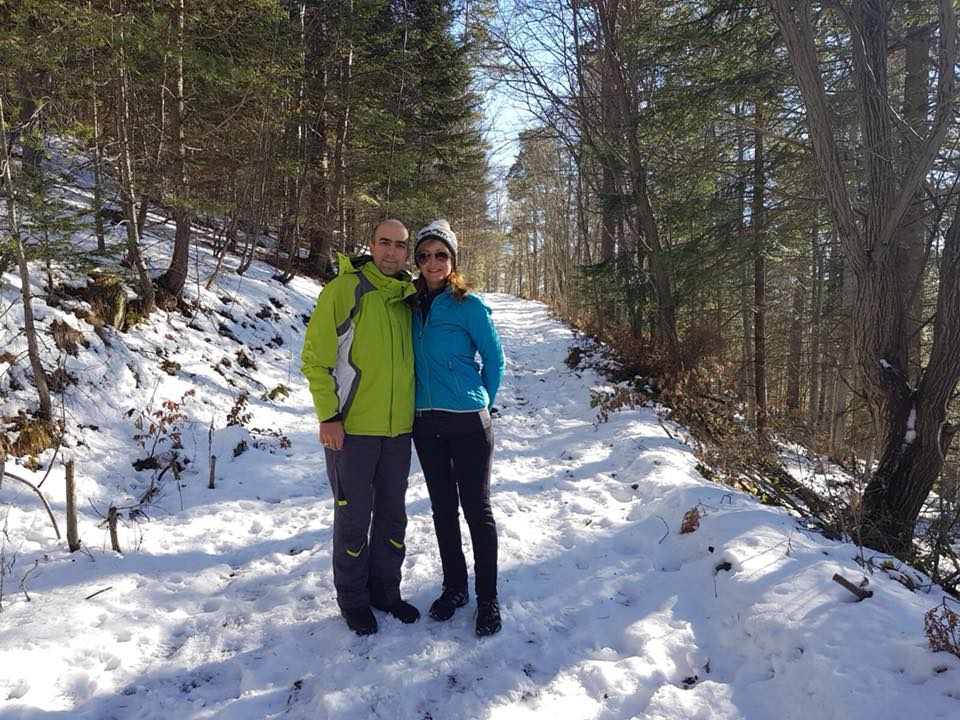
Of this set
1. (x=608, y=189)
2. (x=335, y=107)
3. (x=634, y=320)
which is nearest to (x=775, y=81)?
(x=608, y=189)

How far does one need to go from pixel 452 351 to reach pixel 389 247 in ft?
2.23

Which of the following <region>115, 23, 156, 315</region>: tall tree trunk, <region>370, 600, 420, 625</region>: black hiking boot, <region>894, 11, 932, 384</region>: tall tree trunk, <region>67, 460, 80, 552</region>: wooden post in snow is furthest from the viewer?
<region>115, 23, 156, 315</region>: tall tree trunk

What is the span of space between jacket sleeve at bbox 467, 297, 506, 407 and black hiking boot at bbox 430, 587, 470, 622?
116 centimetres

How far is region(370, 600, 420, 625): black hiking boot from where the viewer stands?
2.99 m

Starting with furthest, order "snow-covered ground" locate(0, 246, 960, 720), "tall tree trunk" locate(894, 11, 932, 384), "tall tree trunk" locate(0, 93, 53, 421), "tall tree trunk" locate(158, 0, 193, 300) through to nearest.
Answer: "tall tree trunk" locate(158, 0, 193, 300), "tall tree trunk" locate(894, 11, 932, 384), "tall tree trunk" locate(0, 93, 53, 421), "snow-covered ground" locate(0, 246, 960, 720)

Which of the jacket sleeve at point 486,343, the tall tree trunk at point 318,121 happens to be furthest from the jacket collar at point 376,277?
the tall tree trunk at point 318,121

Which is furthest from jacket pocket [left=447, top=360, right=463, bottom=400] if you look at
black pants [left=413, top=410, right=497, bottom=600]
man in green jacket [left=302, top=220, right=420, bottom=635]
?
man in green jacket [left=302, top=220, right=420, bottom=635]

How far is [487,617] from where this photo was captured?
2912mm

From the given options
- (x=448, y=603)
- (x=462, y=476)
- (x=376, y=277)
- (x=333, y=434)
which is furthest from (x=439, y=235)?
(x=448, y=603)

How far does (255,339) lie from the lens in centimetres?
873

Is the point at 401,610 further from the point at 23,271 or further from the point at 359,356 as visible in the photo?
the point at 23,271

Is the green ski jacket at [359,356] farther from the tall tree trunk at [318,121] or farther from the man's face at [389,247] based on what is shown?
the tall tree trunk at [318,121]

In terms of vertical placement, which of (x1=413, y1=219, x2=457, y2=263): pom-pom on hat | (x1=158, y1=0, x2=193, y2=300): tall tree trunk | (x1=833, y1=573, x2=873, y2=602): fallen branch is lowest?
(x1=833, y1=573, x2=873, y2=602): fallen branch

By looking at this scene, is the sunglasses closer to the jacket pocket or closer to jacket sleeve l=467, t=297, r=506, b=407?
jacket sleeve l=467, t=297, r=506, b=407
